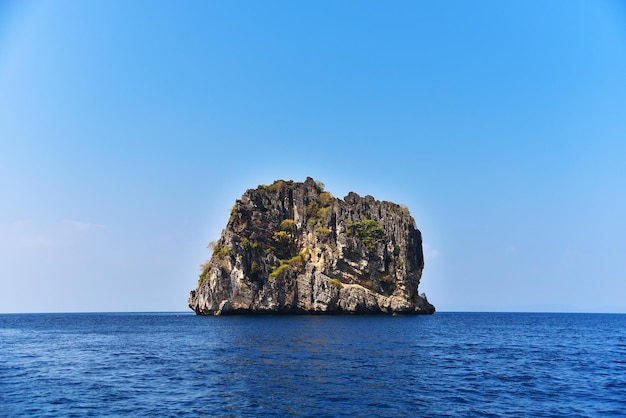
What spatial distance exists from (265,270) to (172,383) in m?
86.2

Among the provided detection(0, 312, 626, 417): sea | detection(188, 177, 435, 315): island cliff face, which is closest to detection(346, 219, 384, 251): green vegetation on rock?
detection(188, 177, 435, 315): island cliff face

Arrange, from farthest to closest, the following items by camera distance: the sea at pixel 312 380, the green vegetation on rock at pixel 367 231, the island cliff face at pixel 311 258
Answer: the green vegetation on rock at pixel 367 231 → the island cliff face at pixel 311 258 → the sea at pixel 312 380

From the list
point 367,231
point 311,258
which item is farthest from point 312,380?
point 367,231

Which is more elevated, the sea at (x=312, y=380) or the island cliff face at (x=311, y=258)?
the island cliff face at (x=311, y=258)

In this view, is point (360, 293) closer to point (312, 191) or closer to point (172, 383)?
point (312, 191)

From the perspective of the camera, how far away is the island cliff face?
378 feet

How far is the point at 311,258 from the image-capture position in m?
123

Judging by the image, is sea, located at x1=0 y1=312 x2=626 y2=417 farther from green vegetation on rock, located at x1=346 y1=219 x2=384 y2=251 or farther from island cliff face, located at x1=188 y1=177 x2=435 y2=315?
Answer: green vegetation on rock, located at x1=346 y1=219 x2=384 y2=251

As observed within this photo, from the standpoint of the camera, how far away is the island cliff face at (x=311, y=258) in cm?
11512

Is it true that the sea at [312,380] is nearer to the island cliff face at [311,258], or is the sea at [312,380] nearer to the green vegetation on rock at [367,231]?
the island cliff face at [311,258]

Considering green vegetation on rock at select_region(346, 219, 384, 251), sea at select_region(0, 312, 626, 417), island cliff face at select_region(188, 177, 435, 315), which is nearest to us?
sea at select_region(0, 312, 626, 417)

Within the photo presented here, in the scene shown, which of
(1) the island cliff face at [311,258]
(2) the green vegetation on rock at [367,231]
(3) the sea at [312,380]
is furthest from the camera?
(2) the green vegetation on rock at [367,231]

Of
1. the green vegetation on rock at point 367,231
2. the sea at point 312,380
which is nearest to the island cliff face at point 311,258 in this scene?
the green vegetation on rock at point 367,231

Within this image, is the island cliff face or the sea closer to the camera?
the sea
